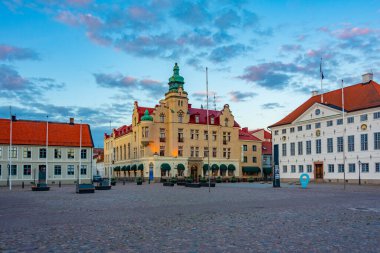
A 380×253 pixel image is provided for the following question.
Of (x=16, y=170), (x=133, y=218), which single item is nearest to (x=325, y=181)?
(x=16, y=170)

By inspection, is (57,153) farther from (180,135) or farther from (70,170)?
(180,135)

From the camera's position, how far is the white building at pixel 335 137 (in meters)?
56.1

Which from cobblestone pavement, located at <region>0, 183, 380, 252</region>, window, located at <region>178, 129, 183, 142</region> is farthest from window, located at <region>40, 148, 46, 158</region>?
cobblestone pavement, located at <region>0, 183, 380, 252</region>

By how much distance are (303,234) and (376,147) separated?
49.1m

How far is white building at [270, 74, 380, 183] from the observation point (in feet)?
184

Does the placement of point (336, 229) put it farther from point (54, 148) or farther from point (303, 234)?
point (54, 148)

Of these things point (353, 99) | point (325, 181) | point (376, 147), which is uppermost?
point (353, 99)

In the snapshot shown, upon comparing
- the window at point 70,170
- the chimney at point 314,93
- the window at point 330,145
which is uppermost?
the chimney at point 314,93

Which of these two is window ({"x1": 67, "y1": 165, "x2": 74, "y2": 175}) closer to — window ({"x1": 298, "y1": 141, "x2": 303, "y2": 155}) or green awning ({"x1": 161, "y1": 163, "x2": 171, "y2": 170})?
green awning ({"x1": 161, "y1": 163, "x2": 171, "y2": 170})

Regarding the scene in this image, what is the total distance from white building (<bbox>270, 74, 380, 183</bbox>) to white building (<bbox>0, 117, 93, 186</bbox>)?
32.8m

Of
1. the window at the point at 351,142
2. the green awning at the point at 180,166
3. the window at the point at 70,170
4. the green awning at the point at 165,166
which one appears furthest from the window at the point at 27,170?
the window at the point at 351,142

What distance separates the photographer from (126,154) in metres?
89.9

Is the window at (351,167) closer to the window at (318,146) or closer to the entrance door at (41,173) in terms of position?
the window at (318,146)

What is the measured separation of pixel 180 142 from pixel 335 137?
30568mm
